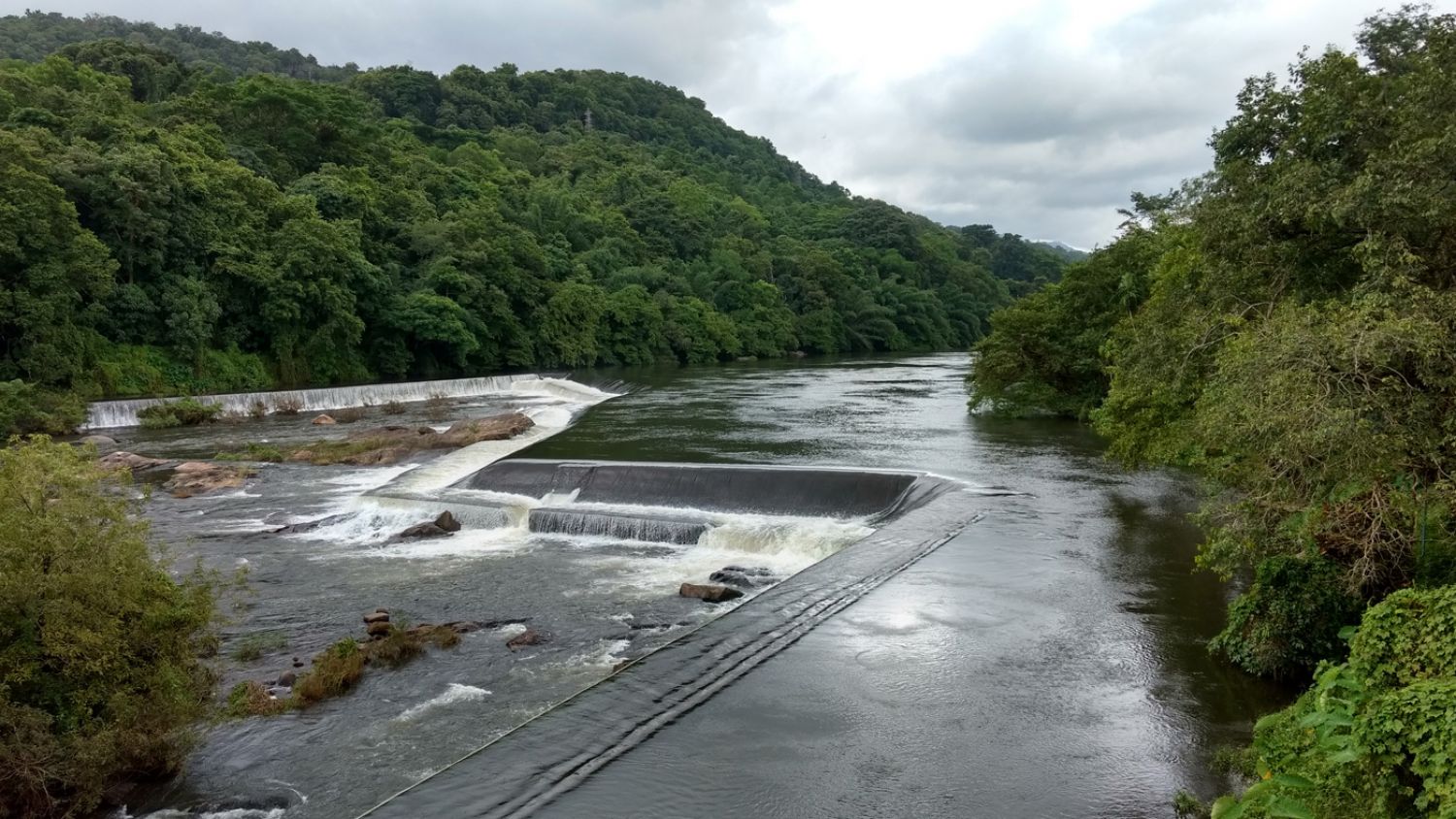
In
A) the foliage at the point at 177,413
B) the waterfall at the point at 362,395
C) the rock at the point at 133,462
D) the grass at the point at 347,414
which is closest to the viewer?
the rock at the point at 133,462

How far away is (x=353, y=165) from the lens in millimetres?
51906

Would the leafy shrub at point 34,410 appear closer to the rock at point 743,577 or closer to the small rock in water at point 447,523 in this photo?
the small rock in water at point 447,523


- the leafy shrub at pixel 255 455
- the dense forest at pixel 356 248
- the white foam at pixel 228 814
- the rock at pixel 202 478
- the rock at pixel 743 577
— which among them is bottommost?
the white foam at pixel 228 814

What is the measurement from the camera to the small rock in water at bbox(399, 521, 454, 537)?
14.9m

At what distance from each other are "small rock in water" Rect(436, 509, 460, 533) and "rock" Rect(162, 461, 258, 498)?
6553 mm

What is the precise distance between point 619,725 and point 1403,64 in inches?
418

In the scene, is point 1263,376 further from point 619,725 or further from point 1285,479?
point 619,725

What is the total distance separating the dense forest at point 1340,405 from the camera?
4570mm

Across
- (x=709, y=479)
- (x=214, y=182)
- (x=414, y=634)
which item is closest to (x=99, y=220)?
(x=214, y=182)

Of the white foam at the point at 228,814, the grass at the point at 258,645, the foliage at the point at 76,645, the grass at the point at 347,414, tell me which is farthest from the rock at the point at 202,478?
the white foam at the point at 228,814

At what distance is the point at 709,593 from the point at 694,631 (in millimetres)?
2387

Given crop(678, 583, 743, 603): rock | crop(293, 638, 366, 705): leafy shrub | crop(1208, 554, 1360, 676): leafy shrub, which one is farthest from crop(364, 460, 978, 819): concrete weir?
crop(1208, 554, 1360, 676): leafy shrub

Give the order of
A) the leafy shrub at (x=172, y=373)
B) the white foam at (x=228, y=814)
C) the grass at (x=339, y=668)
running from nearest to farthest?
the white foam at (x=228, y=814) < the grass at (x=339, y=668) < the leafy shrub at (x=172, y=373)

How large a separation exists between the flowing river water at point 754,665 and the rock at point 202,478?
706mm
